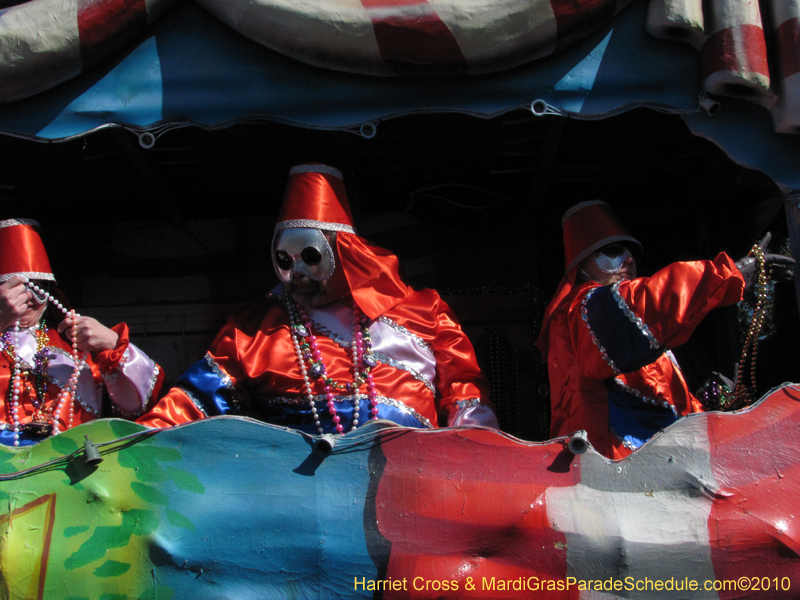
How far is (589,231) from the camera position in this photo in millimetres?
2936

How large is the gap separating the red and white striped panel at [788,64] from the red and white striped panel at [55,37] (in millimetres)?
2180

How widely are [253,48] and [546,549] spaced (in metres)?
1.95

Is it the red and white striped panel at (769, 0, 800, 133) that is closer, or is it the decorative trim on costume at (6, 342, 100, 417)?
the red and white striped panel at (769, 0, 800, 133)

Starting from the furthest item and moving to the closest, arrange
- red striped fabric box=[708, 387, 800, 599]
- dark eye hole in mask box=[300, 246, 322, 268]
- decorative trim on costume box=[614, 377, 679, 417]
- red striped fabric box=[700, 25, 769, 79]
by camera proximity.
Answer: dark eye hole in mask box=[300, 246, 322, 268] → decorative trim on costume box=[614, 377, 679, 417] → red striped fabric box=[700, 25, 769, 79] → red striped fabric box=[708, 387, 800, 599]

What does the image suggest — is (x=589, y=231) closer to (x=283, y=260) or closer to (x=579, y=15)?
(x=579, y=15)

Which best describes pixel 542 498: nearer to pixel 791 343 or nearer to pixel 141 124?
pixel 791 343

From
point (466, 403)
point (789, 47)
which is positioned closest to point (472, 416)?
point (466, 403)

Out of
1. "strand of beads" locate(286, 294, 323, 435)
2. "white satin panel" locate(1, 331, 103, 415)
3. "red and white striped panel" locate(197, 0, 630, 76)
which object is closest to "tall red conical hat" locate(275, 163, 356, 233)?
"strand of beads" locate(286, 294, 323, 435)

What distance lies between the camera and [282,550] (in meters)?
1.95

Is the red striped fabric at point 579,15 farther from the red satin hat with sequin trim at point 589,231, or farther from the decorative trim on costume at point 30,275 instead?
the decorative trim on costume at point 30,275

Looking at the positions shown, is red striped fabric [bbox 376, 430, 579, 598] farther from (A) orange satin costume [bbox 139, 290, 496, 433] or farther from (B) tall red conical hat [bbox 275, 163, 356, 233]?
(B) tall red conical hat [bbox 275, 163, 356, 233]

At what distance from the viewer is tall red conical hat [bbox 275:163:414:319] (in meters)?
2.90

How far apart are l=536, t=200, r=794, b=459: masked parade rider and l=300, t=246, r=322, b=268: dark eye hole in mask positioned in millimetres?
956

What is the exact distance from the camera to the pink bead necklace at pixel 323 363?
8.77ft
